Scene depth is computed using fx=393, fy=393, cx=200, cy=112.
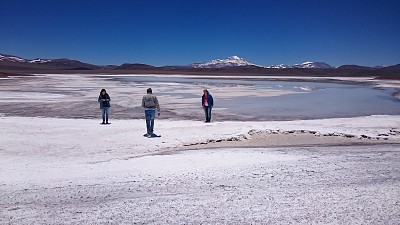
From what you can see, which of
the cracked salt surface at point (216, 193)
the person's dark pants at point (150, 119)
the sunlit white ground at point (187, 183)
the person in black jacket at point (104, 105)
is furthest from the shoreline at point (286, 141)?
the person in black jacket at point (104, 105)

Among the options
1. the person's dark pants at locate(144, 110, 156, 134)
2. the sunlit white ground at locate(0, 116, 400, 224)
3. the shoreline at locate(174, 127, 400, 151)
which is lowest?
the shoreline at locate(174, 127, 400, 151)

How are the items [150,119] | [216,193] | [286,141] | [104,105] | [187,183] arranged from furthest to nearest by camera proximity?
[104,105] < [150,119] < [286,141] < [187,183] < [216,193]

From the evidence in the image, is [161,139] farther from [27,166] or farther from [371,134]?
[371,134]

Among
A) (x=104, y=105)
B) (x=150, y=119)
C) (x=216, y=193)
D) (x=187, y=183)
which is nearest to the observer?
(x=216, y=193)

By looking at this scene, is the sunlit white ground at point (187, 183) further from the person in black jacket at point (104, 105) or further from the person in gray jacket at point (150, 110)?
the person in black jacket at point (104, 105)

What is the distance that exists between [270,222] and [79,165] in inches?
161

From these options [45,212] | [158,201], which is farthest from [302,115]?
[45,212]

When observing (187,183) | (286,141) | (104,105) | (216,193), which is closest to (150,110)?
(104,105)

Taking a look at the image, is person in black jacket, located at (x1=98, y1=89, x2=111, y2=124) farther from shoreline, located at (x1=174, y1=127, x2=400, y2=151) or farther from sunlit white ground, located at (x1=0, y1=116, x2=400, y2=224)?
shoreline, located at (x1=174, y1=127, x2=400, y2=151)

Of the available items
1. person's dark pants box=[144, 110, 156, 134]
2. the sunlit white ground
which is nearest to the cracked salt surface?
the sunlit white ground

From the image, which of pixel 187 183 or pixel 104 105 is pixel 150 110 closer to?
pixel 104 105

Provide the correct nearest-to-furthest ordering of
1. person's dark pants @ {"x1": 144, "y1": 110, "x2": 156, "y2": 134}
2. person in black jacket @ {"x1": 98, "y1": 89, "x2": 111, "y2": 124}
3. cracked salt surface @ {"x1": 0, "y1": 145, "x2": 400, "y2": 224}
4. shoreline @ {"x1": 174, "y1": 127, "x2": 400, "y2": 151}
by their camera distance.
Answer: cracked salt surface @ {"x1": 0, "y1": 145, "x2": 400, "y2": 224}
shoreline @ {"x1": 174, "y1": 127, "x2": 400, "y2": 151}
person's dark pants @ {"x1": 144, "y1": 110, "x2": 156, "y2": 134}
person in black jacket @ {"x1": 98, "y1": 89, "x2": 111, "y2": 124}

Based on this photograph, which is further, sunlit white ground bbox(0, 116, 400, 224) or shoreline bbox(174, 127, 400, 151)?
shoreline bbox(174, 127, 400, 151)

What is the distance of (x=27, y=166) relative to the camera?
725 cm
